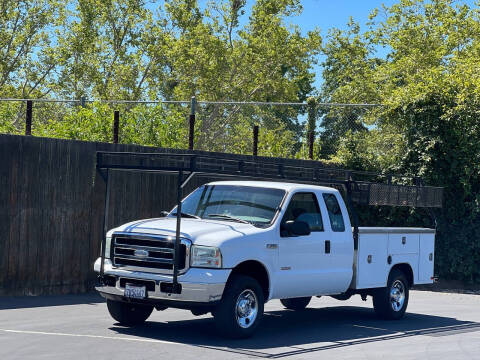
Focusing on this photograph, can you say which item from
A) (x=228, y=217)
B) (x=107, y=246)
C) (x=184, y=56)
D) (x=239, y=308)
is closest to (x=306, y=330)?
(x=239, y=308)

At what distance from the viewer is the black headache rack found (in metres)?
10.6

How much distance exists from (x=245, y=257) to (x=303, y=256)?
4.26 feet

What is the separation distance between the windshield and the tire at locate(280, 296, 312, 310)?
3.17 metres

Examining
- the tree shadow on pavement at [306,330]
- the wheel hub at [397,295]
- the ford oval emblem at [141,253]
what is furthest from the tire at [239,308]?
the wheel hub at [397,295]

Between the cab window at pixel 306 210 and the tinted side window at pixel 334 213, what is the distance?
275 millimetres

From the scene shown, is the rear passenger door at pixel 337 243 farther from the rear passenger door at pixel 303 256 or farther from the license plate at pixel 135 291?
the license plate at pixel 135 291

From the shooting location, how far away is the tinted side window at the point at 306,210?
11875mm

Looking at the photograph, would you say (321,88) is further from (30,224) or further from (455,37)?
(30,224)

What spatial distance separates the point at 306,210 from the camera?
12.1 m

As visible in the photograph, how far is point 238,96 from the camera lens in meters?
40.5

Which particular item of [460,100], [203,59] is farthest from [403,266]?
[203,59]

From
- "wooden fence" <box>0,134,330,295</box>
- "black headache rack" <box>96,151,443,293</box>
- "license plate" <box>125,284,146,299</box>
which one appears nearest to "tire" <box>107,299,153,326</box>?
"black headache rack" <box>96,151,443,293</box>

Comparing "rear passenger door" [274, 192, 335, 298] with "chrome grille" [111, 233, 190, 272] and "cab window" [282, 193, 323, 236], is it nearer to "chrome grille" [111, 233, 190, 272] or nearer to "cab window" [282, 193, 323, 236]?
"cab window" [282, 193, 323, 236]

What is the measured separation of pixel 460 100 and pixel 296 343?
11.4 m
